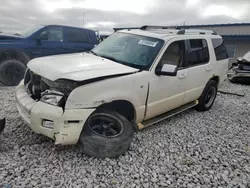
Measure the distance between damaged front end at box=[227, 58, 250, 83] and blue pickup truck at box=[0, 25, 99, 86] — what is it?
692cm

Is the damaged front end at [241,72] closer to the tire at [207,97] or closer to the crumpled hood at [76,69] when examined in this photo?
the tire at [207,97]

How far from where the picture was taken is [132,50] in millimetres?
3893

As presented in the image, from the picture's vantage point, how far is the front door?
3.68 m

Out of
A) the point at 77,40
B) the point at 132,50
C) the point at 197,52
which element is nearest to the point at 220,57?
the point at 197,52

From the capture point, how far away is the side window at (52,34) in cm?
719

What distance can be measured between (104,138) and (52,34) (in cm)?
558

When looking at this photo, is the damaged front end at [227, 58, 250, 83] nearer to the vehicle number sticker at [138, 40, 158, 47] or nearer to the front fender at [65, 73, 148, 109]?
the vehicle number sticker at [138, 40, 158, 47]

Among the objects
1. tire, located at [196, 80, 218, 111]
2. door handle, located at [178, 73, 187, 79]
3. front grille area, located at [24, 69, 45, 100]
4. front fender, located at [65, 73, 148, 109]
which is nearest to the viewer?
front fender, located at [65, 73, 148, 109]

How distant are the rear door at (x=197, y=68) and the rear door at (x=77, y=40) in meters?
4.54

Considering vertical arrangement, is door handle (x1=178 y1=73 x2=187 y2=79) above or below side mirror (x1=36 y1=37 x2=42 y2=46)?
below

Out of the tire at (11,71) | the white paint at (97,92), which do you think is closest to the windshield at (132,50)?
the white paint at (97,92)

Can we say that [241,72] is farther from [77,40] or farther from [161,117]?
[161,117]

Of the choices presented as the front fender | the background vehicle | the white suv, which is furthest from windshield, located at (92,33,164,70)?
the background vehicle

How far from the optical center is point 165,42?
12.6 ft
